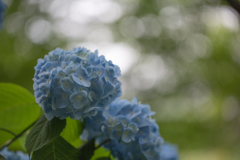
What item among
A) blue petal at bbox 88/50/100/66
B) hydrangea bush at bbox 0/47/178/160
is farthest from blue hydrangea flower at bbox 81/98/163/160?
blue petal at bbox 88/50/100/66

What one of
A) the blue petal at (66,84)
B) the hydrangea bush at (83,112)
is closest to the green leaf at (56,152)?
the hydrangea bush at (83,112)

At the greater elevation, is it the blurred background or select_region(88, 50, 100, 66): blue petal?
the blurred background

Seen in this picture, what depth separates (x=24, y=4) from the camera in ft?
10.5

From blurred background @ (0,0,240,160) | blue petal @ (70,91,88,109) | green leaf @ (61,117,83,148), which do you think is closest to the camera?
blue petal @ (70,91,88,109)

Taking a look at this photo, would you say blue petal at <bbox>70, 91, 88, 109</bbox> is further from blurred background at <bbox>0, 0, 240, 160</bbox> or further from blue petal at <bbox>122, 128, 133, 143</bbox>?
blurred background at <bbox>0, 0, 240, 160</bbox>

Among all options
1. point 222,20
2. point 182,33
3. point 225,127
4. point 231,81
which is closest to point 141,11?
point 182,33

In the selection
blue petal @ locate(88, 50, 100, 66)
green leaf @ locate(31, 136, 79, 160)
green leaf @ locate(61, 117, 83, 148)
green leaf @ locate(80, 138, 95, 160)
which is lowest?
green leaf @ locate(31, 136, 79, 160)

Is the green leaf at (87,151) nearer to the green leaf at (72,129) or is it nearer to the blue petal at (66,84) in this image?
the green leaf at (72,129)

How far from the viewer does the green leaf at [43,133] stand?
290mm

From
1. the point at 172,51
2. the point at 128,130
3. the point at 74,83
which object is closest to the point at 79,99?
the point at 74,83

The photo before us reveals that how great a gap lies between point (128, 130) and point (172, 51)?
418 cm

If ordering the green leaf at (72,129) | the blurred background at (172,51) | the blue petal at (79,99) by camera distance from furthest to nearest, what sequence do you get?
the blurred background at (172,51), the green leaf at (72,129), the blue petal at (79,99)

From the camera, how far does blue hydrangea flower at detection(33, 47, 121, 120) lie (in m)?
0.29

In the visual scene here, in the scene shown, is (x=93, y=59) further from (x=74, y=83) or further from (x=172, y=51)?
(x=172, y=51)
